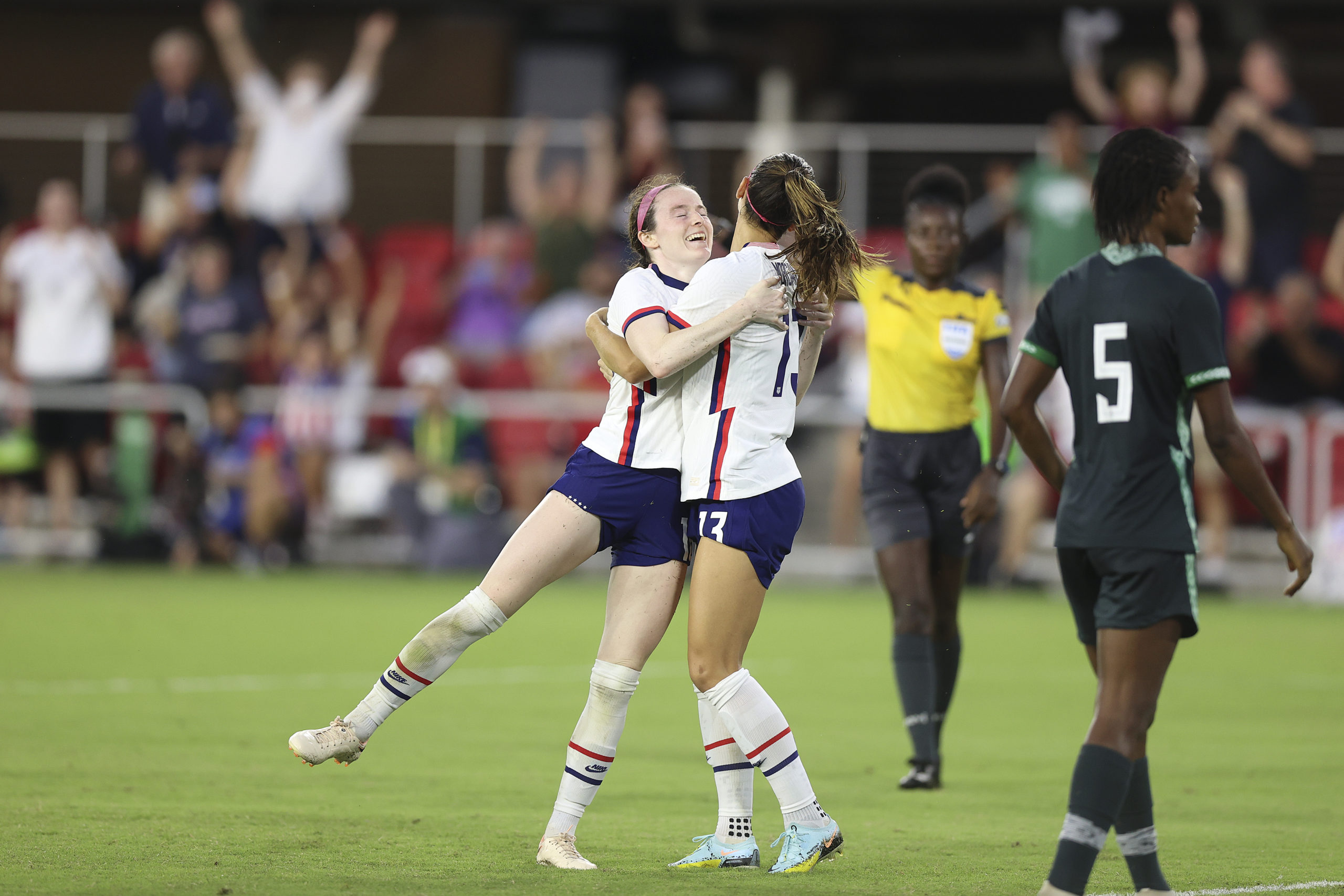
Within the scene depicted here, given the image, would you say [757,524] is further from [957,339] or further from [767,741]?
[957,339]

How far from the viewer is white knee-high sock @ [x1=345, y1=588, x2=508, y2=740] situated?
593 centimetres

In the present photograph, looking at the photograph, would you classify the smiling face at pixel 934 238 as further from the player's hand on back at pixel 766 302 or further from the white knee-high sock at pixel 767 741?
the white knee-high sock at pixel 767 741

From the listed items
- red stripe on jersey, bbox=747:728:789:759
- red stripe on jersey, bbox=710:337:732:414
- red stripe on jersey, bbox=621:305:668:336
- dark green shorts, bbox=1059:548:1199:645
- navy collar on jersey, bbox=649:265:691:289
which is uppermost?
navy collar on jersey, bbox=649:265:691:289

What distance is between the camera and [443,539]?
18391 mm

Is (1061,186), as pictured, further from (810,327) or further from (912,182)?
(810,327)

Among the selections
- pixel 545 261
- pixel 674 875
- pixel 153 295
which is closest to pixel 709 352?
pixel 674 875

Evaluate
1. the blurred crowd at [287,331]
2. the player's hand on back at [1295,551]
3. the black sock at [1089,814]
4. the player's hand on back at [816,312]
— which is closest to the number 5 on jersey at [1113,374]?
the player's hand on back at [1295,551]

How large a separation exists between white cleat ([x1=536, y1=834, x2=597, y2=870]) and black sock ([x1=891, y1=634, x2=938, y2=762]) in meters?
2.31

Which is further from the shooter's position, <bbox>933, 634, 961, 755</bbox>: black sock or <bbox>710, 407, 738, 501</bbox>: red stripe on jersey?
<bbox>933, 634, 961, 755</bbox>: black sock

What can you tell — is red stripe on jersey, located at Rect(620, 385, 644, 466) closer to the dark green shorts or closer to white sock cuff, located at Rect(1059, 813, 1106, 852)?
the dark green shorts

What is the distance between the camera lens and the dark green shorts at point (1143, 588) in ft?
15.8

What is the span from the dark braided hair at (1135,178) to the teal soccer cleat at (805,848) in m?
2.07

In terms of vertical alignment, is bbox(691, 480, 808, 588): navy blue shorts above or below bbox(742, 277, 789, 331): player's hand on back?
below

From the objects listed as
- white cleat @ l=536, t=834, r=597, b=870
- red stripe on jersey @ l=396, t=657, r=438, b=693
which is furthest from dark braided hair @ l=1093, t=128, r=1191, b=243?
red stripe on jersey @ l=396, t=657, r=438, b=693
